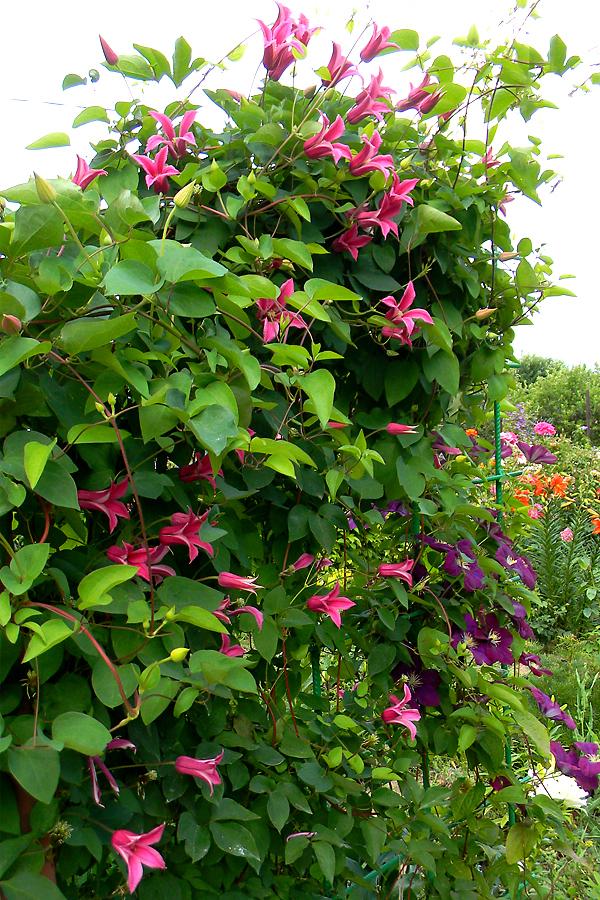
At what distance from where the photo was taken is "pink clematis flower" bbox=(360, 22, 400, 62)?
4.36 feet

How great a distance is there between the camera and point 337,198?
136 cm

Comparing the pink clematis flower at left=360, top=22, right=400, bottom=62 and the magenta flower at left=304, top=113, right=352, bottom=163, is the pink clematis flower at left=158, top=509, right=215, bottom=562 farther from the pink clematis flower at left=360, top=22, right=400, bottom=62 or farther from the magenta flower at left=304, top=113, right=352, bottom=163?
the pink clematis flower at left=360, top=22, right=400, bottom=62

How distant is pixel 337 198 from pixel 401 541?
28.5 inches

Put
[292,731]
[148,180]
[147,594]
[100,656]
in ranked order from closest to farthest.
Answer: [100,656]
[147,594]
[148,180]
[292,731]

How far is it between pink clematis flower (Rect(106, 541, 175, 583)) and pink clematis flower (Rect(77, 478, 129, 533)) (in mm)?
28

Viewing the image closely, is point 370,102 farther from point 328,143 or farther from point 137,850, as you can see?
point 137,850

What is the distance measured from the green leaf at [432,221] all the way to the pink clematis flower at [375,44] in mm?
254

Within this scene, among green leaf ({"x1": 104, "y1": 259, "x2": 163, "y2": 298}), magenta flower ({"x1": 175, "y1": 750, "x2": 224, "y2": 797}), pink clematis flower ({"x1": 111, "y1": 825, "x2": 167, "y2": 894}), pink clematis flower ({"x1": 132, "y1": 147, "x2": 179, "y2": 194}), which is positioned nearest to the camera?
green leaf ({"x1": 104, "y1": 259, "x2": 163, "y2": 298})

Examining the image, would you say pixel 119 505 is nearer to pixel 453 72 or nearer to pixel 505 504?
pixel 453 72

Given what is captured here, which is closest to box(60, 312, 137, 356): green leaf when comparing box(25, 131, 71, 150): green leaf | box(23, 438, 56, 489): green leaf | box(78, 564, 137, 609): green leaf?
box(23, 438, 56, 489): green leaf

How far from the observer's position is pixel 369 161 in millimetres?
1292

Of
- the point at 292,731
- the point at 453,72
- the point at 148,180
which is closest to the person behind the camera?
the point at 148,180

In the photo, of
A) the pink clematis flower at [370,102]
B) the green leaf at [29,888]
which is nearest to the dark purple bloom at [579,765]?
the green leaf at [29,888]

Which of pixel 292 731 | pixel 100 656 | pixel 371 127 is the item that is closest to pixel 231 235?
pixel 371 127
